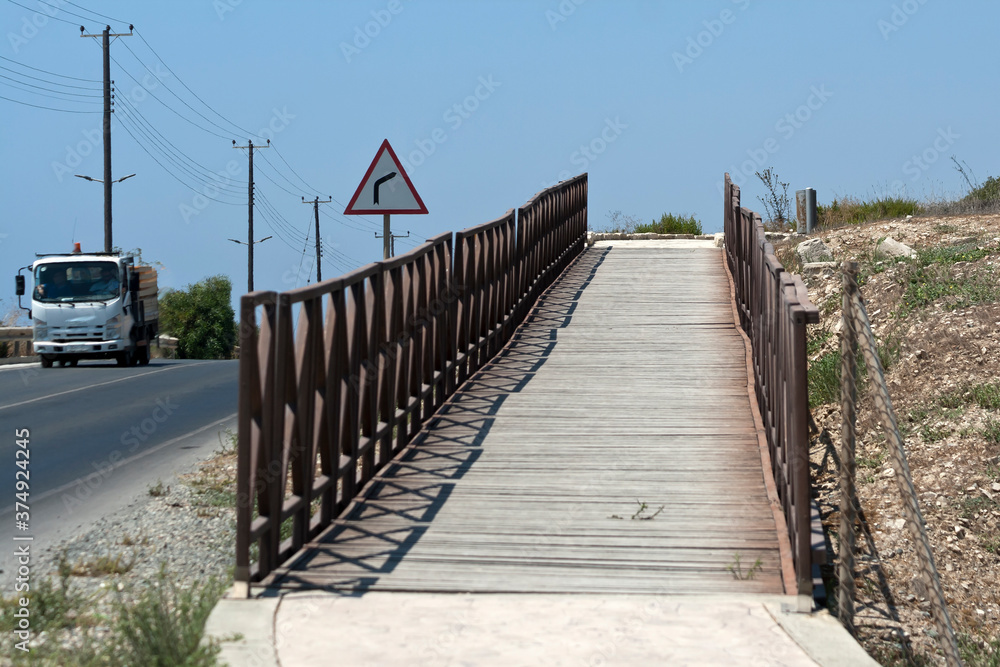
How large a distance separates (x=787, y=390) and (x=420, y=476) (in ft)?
9.15

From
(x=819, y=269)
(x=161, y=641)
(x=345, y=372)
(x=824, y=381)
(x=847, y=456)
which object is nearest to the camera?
(x=161, y=641)

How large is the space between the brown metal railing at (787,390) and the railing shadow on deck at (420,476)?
2.14 metres

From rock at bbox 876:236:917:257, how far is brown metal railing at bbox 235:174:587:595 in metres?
6.67

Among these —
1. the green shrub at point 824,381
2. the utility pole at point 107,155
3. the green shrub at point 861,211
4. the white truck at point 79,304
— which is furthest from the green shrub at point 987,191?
the utility pole at point 107,155

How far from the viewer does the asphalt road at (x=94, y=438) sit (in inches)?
362

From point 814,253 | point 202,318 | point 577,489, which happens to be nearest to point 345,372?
point 577,489

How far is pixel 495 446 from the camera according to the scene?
8336 millimetres

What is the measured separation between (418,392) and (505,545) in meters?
2.82

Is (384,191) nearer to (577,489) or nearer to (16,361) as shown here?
(577,489)

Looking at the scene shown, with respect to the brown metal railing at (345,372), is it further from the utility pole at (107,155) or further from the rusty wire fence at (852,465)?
the utility pole at (107,155)

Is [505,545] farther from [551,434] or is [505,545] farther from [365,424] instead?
[551,434]

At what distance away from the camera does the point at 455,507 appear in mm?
6871

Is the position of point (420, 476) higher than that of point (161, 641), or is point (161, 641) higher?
point (420, 476)

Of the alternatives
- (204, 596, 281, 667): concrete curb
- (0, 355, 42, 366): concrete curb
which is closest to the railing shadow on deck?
(204, 596, 281, 667): concrete curb
